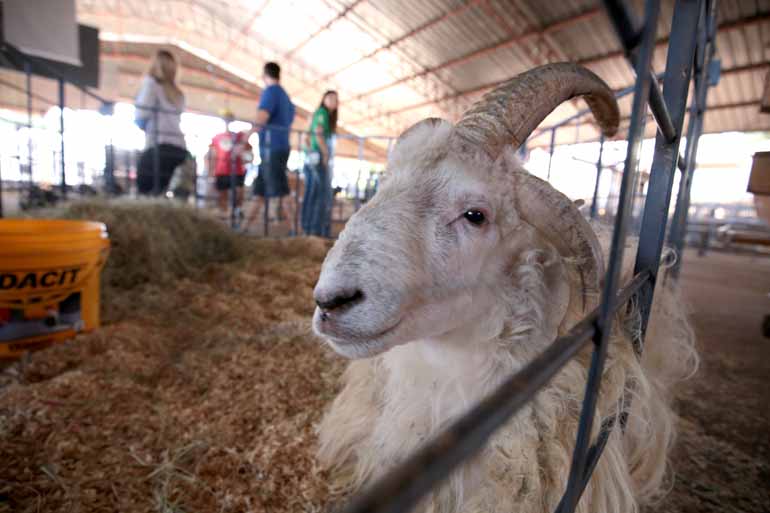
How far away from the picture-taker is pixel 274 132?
5.13 metres

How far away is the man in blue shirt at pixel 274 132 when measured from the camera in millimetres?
4996

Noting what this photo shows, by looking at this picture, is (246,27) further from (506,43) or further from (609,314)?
(609,314)

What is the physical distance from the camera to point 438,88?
51.4 feet

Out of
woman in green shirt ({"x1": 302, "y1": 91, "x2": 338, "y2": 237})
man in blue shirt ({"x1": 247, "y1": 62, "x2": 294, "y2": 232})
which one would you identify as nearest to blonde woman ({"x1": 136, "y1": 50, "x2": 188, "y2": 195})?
man in blue shirt ({"x1": 247, "y1": 62, "x2": 294, "y2": 232})

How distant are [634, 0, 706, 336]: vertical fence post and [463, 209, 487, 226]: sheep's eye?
1.40 feet

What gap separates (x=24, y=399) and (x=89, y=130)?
6.75m

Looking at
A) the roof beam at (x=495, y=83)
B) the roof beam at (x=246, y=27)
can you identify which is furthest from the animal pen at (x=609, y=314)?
the roof beam at (x=246, y=27)

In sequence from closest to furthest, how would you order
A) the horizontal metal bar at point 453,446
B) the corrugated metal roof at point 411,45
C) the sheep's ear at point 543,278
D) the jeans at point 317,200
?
the horizontal metal bar at point 453,446
the sheep's ear at point 543,278
the jeans at point 317,200
the corrugated metal roof at point 411,45

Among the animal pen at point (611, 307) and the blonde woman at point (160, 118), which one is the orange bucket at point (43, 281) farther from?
the blonde woman at point (160, 118)

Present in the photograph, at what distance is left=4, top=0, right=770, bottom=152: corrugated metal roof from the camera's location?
973 cm

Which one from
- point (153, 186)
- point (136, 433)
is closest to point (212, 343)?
point (136, 433)

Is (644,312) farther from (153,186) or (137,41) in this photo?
(137,41)

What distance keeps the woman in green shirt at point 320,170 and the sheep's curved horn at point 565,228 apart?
4.39m

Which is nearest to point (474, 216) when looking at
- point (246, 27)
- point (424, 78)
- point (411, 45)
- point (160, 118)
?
point (160, 118)
